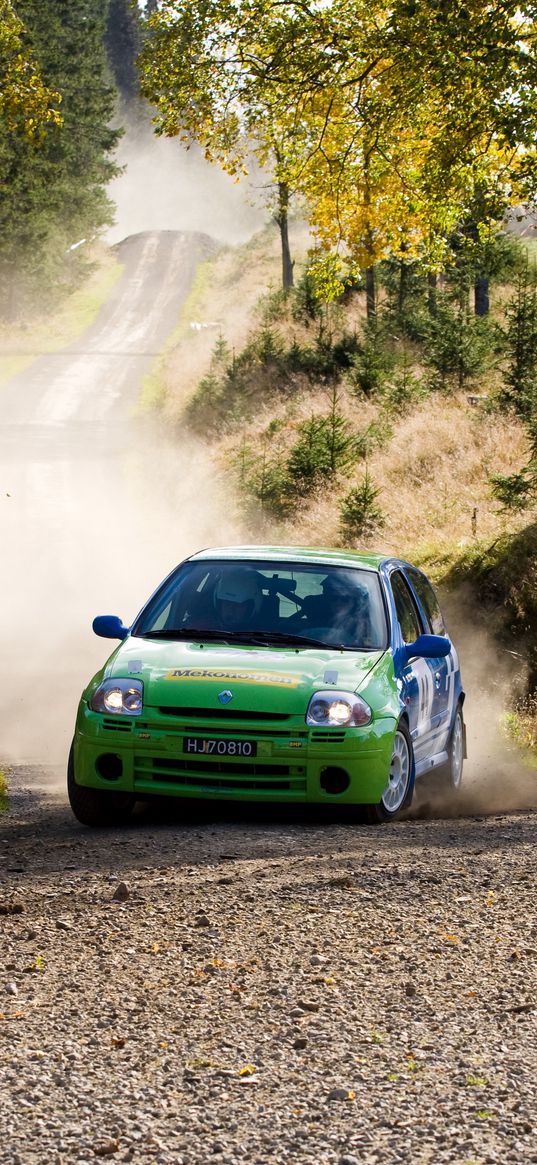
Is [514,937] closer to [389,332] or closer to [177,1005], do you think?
[177,1005]

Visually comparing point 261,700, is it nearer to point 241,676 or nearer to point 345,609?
point 241,676

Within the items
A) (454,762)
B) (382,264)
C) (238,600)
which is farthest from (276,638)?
(382,264)

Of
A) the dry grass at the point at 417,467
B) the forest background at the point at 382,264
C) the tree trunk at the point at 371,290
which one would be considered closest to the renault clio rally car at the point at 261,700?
the forest background at the point at 382,264

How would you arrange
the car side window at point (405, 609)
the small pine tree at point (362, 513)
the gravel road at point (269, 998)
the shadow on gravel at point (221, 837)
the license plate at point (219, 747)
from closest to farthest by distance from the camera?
the gravel road at point (269, 998)
the shadow on gravel at point (221, 837)
the license plate at point (219, 747)
the car side window at point (405, 609)
the small pine tree at point (362, 513)

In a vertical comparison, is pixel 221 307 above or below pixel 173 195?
below

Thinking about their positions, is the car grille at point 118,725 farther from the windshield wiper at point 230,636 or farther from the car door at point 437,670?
the car door at point 437,670

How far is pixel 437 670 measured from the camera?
9.70m

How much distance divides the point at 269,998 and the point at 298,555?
16.3 feet

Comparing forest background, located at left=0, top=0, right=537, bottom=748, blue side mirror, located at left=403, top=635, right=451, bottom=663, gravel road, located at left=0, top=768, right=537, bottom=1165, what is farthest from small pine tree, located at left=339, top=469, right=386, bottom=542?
gravel road, located at left=0, top=768, right=537, bottom=1165

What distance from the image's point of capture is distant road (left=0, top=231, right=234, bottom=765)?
A: 15414mm

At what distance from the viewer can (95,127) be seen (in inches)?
2675

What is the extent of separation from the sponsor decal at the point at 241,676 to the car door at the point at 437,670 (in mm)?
1719

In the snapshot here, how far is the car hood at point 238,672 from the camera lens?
782 centimetres

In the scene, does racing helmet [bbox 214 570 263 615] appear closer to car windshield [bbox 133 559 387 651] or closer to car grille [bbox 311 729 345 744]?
car windshield [bbox 133 559 387 651]
